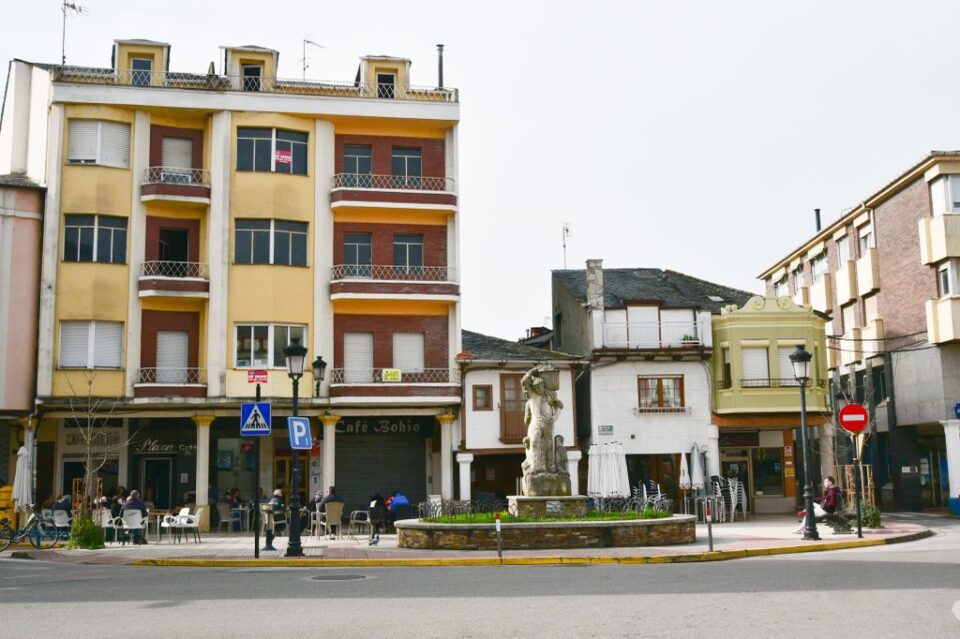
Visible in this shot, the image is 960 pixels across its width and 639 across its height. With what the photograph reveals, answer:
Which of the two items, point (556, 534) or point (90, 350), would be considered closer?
point (556, 534)

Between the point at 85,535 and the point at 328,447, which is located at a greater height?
the point at 328,447

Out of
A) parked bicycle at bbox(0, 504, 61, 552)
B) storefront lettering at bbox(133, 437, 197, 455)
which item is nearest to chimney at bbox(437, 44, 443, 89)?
storefront lettering at bbox(133, 437, 197, 455)

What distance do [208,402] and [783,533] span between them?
1854cm

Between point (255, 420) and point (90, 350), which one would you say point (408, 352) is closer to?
point (90, 350)

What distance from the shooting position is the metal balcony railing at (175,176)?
1380 inches

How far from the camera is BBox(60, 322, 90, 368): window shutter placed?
110 ft

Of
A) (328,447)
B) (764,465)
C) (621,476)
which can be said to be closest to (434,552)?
(621,476)

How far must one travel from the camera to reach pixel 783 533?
27.2m

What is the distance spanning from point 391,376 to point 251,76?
11808mm

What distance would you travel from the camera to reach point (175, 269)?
35.3 m

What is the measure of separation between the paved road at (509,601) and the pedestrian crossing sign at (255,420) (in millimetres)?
3797

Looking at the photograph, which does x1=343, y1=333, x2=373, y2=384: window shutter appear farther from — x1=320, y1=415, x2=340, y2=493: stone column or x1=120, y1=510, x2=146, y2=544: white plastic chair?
x1=120, y1=510, x2=146, y2=544: white plastic chair

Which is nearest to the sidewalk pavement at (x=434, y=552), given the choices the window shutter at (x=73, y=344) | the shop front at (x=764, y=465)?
the window shutter at (x=73, y=344)

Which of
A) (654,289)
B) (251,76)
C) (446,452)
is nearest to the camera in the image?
(446,452)
